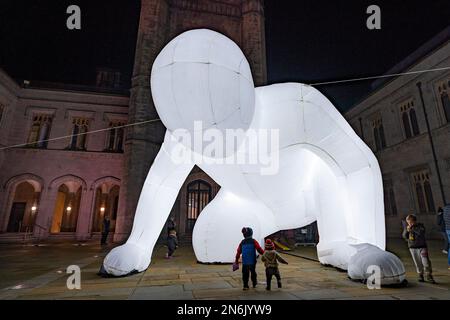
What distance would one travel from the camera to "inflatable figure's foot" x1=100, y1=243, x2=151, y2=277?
13.0 ft

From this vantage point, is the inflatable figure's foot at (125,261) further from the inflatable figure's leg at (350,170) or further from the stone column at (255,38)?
the stone column at (255,38)

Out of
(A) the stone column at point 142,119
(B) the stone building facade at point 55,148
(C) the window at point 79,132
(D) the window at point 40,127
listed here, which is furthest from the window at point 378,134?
(D) the window at point 40,127

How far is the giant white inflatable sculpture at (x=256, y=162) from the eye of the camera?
2.42 meters

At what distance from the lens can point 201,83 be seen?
7.60ft

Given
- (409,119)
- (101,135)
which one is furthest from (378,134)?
(101,135)

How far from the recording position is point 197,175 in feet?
54.9

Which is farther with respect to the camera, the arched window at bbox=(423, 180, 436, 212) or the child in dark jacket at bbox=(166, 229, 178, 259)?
the arched window at bbox=(423, 180, 436, 212)

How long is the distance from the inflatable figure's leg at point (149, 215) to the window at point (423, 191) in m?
14.3

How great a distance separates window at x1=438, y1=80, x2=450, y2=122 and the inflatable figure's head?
14.6 meters

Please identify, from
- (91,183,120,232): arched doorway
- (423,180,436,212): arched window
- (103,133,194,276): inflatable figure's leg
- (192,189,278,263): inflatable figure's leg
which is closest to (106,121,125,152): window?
(91,183,120,232): arched doorway

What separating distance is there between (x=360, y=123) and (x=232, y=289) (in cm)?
1879

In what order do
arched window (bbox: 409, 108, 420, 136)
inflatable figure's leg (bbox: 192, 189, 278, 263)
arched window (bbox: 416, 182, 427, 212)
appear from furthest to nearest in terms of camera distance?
arched window (bbox: 409, 108, 420, 136) < arched window (bbox: 416, 182, 427, 212) < inflatable figure's leg (bbox: 192, 189, 278, 263)

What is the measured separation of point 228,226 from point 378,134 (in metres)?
16.0

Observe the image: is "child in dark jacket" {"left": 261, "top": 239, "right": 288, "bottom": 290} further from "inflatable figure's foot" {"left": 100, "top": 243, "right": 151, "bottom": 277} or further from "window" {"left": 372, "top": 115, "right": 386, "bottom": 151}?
"window" {"left": 372, "top": 115, "right": 386, "bottom": 151}
